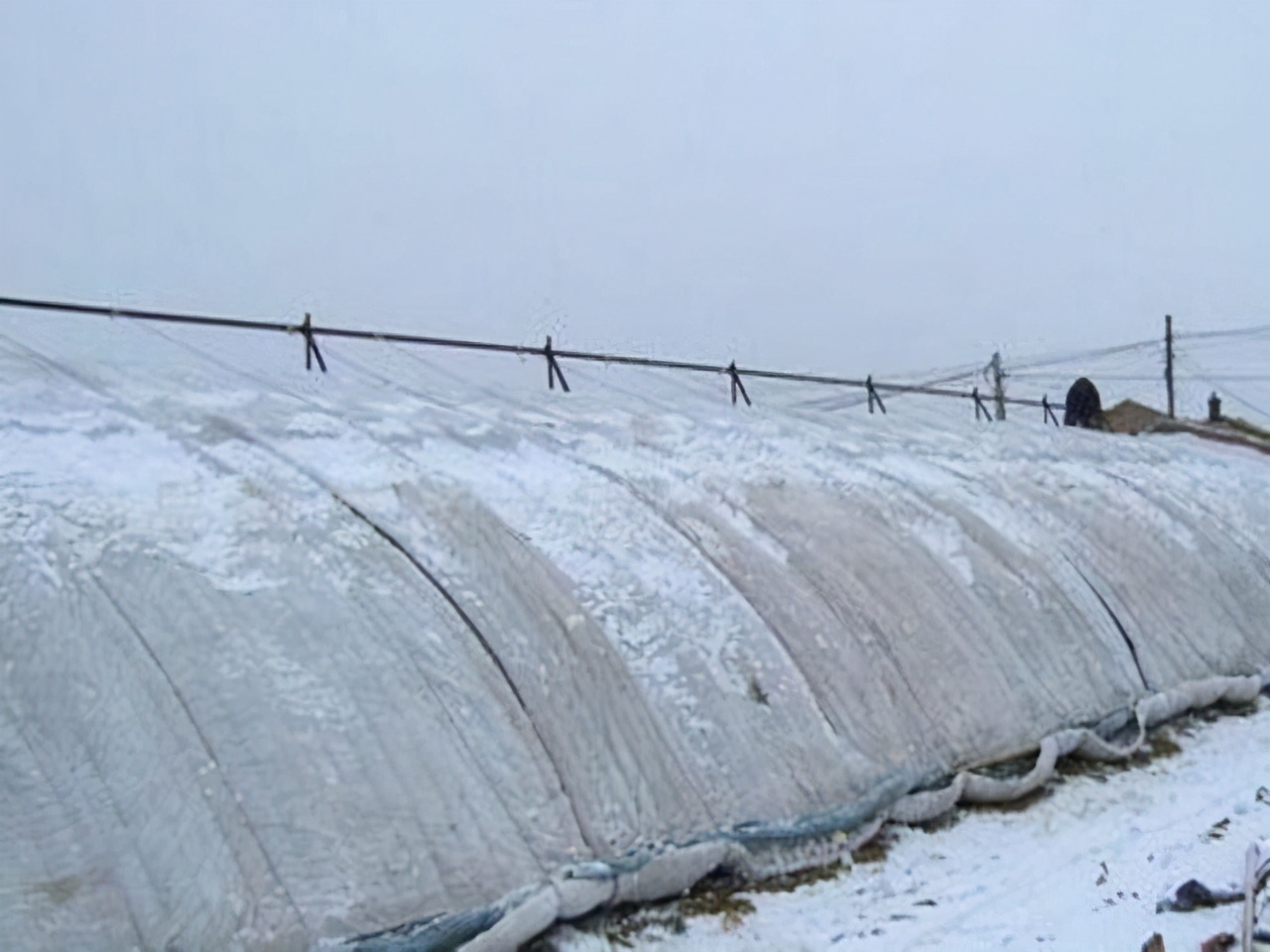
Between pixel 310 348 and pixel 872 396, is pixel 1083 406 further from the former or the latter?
pixel 310 348

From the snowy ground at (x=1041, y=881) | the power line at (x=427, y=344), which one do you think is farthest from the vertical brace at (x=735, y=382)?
the snowy ground at (x=1041, y=881)

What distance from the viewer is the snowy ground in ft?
12.3

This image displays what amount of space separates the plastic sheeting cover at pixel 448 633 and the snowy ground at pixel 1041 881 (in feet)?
1.06

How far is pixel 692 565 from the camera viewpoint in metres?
5.42

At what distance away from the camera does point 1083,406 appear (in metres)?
16.6

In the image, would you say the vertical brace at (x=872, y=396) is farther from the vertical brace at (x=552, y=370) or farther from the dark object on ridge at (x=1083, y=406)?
the dark object on ridge at (x=1083, y=406)

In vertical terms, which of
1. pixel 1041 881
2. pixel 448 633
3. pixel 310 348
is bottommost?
pixel 1041 881

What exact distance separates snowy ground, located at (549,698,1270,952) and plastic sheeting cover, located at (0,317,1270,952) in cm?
32

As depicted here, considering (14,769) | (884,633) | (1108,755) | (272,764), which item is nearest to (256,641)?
(272,764)

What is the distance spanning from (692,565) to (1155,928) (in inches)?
101

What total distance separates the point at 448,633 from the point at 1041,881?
266 centimetres

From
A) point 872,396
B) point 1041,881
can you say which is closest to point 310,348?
point 1041,881

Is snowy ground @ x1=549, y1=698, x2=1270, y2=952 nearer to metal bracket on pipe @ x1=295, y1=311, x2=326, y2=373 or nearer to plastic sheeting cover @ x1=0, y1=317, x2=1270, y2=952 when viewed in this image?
plastic sheeting cover @ x1=0, y1=317, x2=1270, y2=952

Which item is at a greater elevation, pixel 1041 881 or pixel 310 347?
pixel 310 347
